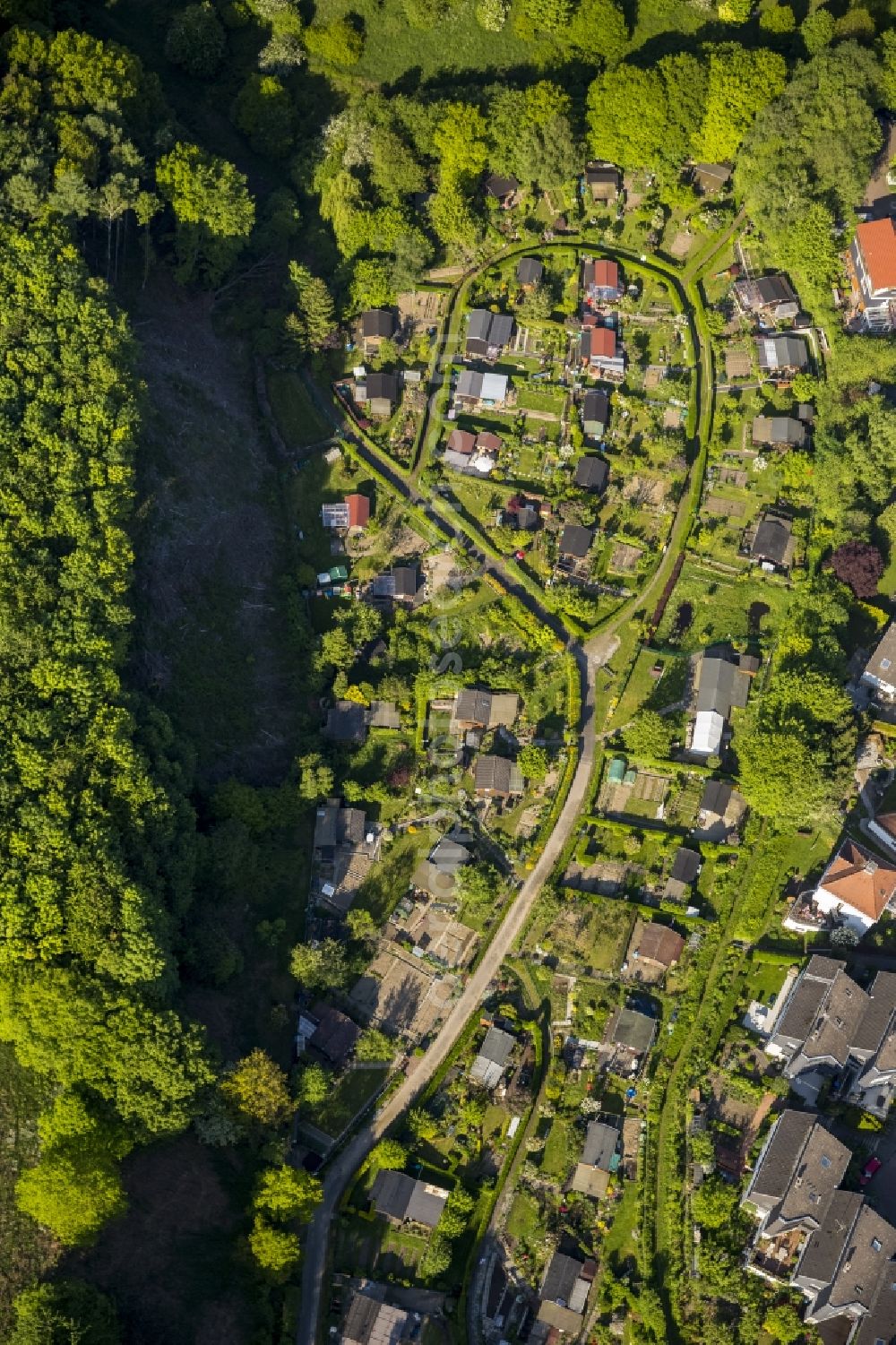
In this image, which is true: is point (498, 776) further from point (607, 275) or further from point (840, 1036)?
point (607, 275)

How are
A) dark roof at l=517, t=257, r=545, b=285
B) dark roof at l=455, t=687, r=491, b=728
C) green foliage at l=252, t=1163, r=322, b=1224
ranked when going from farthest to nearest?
dark roof at l=517, t=257, r=545, b=285 < dark roof at l=455, t=687, r=491, b=728 < green foliage at l=252, t=1163, r=322, b=1224

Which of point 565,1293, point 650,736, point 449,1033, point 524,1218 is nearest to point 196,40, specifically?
point 650,736

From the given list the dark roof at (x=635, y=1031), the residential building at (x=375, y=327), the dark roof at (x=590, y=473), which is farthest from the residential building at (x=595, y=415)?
the dark roof at (x=635, y=1031)

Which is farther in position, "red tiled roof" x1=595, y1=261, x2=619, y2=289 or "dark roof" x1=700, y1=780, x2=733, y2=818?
"red tiled roof" x1=595, y1=261, x2=619, y2=289

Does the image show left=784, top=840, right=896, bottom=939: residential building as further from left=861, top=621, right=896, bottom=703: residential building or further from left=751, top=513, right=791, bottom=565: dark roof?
left=751, top=513, right=791, bottom=565: dark roof

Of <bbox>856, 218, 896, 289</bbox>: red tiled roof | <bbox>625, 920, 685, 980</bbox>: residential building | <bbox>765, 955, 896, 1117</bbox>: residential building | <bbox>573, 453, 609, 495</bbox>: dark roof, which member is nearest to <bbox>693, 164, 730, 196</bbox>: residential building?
<bbox>856, 218, 896, 289</bbox>: red tiled roof

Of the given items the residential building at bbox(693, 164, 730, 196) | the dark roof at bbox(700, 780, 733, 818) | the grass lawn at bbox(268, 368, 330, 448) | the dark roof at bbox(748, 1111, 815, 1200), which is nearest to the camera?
the dark roof at bbox(748, 1111, 815, 1200)
